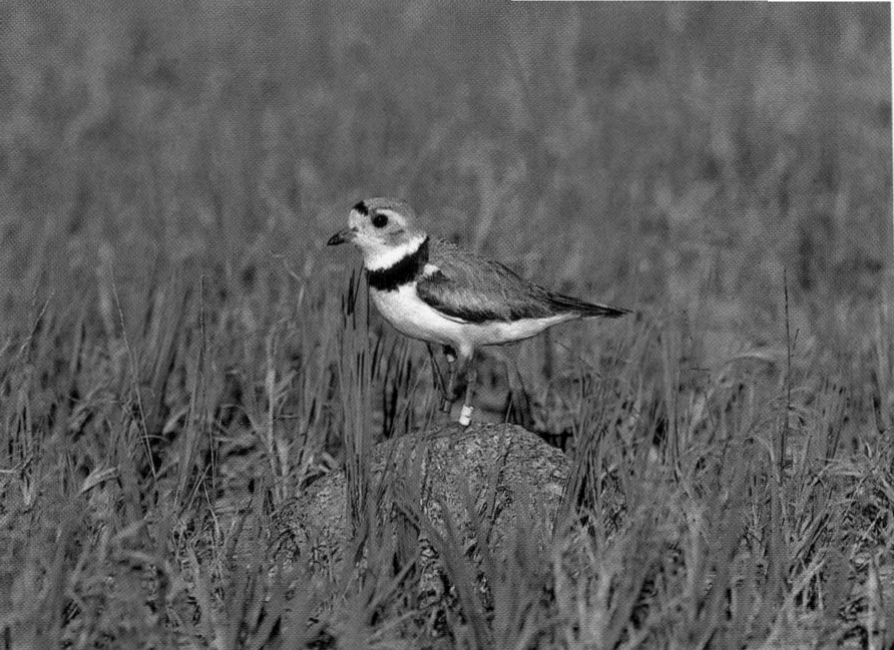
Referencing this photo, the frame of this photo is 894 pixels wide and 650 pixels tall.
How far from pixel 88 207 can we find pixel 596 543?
3.69m

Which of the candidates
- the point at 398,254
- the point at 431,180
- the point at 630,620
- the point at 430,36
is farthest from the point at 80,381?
the point at 430,36

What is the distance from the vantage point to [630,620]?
3.41m

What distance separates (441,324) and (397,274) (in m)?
0.19

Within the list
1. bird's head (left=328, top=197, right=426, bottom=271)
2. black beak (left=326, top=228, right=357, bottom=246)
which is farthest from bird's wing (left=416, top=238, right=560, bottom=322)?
black beak (left=326, top=228, right=357, bottom=246)

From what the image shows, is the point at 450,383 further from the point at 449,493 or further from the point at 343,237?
the point at 343,237

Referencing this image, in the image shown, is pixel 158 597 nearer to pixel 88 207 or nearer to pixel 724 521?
pixel 724 521

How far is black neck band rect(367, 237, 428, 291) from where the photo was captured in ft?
13.0

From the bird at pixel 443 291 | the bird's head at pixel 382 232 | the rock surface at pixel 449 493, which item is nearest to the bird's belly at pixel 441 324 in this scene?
the bird at pixel 443 291

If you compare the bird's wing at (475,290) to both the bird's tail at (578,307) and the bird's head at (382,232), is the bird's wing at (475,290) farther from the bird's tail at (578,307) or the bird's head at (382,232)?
the bird's head at (382,232)

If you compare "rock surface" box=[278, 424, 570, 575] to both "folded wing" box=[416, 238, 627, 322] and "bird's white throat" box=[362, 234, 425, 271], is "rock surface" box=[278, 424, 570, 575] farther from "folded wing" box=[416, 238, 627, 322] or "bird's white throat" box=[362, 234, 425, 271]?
"bird's white throat" box=[362, 234, 425, 271]

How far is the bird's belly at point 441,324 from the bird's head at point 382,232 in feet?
0.33

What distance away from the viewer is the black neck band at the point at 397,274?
3.96 m

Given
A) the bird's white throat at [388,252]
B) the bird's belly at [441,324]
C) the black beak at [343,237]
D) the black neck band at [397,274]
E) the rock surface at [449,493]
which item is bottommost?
the rock surface at [449,493]

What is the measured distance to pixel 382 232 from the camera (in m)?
3.93
